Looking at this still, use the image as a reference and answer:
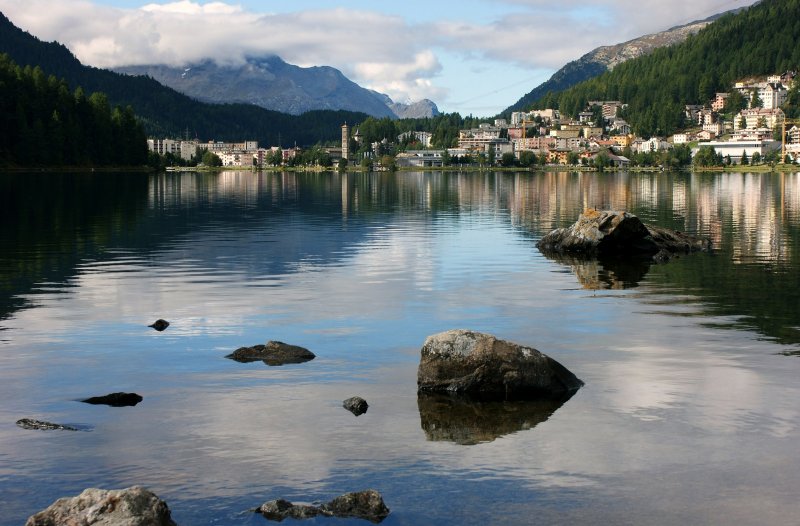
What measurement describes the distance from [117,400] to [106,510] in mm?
9631

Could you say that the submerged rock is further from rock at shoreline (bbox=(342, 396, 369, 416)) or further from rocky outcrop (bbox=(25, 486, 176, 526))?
rock at shoreline (bbox=(342, 396, 369, 416))

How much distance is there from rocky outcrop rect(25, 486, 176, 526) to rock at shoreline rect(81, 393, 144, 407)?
340 inches

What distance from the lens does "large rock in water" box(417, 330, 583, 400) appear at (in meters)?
24.6

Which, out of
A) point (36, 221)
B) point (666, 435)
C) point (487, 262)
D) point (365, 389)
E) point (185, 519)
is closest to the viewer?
point (185, 519)

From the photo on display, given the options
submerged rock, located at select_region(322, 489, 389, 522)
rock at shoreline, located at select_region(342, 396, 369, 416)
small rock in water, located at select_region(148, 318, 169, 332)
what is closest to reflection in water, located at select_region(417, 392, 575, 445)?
rock at shoreline, located at select_region(342, 396, 369, 416)

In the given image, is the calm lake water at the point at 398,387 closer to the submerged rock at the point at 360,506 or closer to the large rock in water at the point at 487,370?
the submerged rock at the point at 360,506

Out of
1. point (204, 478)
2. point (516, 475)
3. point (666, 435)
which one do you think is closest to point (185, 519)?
point (204, 478)

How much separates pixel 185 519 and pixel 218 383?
9597mm

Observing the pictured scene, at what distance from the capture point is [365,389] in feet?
83.8

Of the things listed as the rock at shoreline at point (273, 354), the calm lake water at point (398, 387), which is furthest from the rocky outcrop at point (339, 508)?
the rock at shoreline at point (273, 354)

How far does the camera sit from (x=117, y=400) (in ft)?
78.7

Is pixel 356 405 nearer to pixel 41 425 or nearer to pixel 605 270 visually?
pixel 41 425

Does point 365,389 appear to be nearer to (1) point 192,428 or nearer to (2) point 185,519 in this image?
(1) point 192,428

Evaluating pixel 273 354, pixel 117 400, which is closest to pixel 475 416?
pixel 273 354
